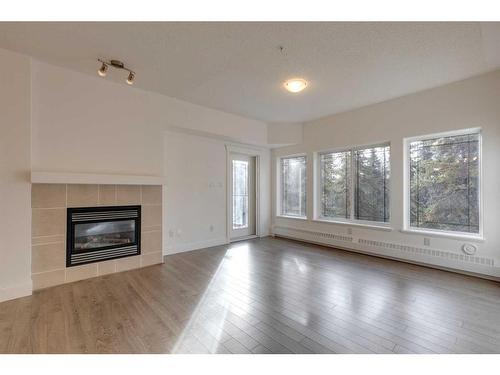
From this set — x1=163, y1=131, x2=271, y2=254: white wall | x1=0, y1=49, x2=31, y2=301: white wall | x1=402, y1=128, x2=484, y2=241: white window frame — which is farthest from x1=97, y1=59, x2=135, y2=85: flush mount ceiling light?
x1=402, y1=128, x2=484, y2=241: white window frame

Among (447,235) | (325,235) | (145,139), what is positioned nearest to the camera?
(447,235)

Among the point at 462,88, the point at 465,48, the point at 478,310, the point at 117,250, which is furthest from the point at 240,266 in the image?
the point at 462,88

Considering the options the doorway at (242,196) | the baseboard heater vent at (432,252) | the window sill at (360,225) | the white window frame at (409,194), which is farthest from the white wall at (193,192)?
the white window frame at (409,194)

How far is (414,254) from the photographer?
3986mm

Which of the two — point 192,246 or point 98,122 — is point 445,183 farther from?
point 98,122

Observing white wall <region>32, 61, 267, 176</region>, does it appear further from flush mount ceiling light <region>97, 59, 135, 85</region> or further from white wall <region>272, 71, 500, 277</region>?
white wall <region>272, 71, 500, 277</region>

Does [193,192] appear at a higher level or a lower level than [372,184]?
lower

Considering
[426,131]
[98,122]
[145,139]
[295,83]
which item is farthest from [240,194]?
[426,131]

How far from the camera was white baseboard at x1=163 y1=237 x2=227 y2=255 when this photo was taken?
15.0ft

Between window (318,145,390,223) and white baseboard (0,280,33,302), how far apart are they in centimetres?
500

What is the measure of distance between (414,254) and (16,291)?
17.9 ft

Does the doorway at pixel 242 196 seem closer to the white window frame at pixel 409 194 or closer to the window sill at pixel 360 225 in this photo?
the window sill at pixel 360 225

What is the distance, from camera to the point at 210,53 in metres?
2.80
